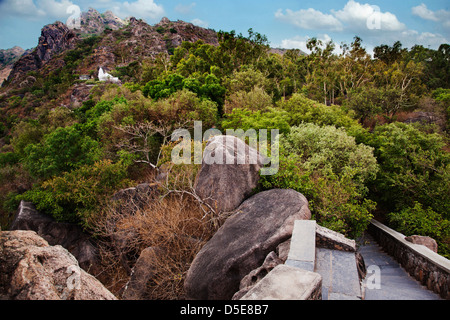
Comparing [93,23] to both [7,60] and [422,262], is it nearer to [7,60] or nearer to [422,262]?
[7,60]

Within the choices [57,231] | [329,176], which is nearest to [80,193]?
[57,231]

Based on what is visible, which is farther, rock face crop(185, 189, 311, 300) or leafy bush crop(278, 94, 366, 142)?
leafy bush crop(278, 94, 366, 142)

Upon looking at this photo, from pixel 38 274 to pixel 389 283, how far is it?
766cm

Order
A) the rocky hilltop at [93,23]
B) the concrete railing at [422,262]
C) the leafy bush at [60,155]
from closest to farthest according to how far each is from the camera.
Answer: the concrete railing at [422,262], the leafy bush at [60,155], the rocky hilltop at [93,23]

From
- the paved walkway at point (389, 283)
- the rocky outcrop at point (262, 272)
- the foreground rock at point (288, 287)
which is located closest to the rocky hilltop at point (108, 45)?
the paved walkway at point (389, 283)

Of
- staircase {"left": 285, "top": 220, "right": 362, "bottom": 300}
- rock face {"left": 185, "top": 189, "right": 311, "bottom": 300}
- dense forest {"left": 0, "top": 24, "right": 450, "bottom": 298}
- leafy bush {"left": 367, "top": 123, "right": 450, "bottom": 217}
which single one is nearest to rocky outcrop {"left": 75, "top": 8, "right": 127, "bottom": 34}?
dense forest {"left": 0, "top": 24, "right": 450, "bottom": 298}

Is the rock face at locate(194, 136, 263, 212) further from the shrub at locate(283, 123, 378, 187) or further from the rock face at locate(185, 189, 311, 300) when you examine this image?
the shrub at locate(283, 123, 378, 187)

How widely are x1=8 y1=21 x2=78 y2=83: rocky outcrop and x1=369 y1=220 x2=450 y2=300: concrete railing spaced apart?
5013 inches

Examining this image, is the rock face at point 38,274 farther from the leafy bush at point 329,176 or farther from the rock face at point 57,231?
the rock face at point 57,231

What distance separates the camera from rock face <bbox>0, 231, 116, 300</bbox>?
→ 3.31m

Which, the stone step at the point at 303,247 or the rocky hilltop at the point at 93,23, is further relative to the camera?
the rocky hilltop at the point at 93,23

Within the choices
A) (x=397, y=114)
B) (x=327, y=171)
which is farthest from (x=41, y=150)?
(x=397, y=114)

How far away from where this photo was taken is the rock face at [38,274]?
3.31m

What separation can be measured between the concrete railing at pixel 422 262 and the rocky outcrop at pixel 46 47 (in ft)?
418
